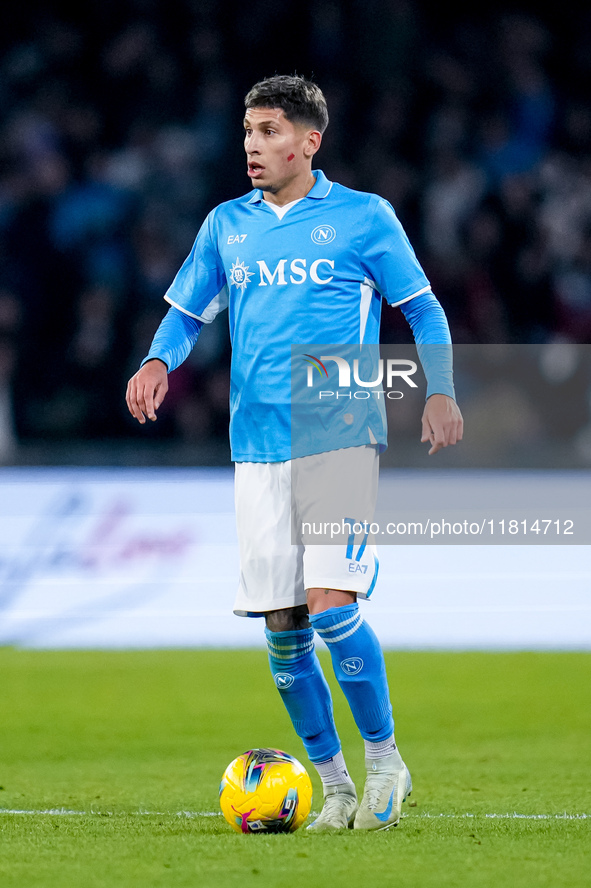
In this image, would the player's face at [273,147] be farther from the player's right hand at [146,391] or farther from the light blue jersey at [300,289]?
the player's right hand at [146,391]

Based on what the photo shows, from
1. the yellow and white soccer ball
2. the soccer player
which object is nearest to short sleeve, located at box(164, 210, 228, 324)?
the soccer player

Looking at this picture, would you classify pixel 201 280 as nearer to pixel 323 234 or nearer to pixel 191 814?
pixel 323 234

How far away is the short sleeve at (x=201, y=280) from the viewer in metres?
4.24

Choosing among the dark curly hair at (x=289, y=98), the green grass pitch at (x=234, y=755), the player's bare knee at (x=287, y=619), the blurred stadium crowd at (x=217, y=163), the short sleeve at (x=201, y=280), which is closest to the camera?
the green grass pitch at (x=234, y=755)

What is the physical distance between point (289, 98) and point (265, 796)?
81.7 inches

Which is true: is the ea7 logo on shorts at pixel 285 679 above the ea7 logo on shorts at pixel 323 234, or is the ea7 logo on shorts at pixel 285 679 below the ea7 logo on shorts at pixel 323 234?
below

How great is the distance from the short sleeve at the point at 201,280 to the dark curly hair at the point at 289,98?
0.39 m

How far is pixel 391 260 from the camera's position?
13.2 ft

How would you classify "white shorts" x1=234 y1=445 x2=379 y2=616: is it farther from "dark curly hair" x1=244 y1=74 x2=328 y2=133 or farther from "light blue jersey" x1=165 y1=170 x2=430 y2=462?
"dark curly hair" x1=244 y1=74 x2=328 y2=133

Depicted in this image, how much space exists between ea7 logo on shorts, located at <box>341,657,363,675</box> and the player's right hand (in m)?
0.91

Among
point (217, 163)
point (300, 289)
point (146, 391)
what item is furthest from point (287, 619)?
point (217, 163)

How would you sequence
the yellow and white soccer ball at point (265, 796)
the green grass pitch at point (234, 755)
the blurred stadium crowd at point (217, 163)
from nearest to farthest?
the green grass pitch at point (234, 755) → the yellow and white soccer ball at point (265, 796) → the blurred stadium crowd at point (217, 163)

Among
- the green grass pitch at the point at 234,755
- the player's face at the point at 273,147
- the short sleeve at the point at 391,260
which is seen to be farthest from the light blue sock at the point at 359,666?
the player's face at the point at 273,147

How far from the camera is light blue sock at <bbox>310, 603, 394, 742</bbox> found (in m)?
3.81
